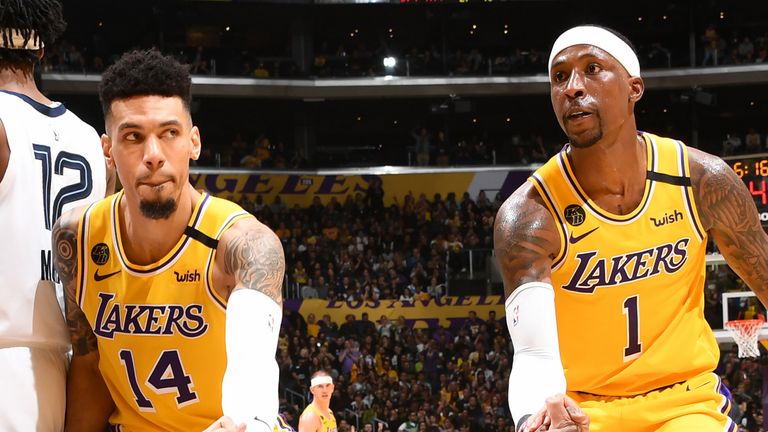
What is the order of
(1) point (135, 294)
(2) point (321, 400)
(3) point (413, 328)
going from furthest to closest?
(3) point (413, 328) < (2) point (321, 400) < (1) point (135, 294)

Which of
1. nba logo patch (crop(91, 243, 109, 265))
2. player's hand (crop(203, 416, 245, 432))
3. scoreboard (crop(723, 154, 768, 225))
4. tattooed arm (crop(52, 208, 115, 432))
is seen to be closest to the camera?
player's hand (crop(203, 416, 245, 432))

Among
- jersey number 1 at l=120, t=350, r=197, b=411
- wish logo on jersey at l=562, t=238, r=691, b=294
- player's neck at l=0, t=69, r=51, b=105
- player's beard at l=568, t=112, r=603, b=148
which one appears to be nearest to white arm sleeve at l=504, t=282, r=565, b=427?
wish logo on jersey at l=562, t=238, r=691, b=294

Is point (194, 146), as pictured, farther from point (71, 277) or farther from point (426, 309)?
point (426, 309)

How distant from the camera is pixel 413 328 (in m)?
22.2

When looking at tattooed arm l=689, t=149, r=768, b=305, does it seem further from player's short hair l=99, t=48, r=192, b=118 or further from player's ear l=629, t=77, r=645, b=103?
player's short hair l=99, t=48, r=192, b=118

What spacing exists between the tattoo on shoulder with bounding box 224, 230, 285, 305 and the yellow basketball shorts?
1.48 m

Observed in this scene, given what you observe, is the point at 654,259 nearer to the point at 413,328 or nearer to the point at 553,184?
the point at 553,184

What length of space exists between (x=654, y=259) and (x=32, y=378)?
2489mm

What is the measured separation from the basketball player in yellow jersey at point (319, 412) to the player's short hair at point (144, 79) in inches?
262

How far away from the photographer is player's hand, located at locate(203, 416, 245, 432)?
2.98m

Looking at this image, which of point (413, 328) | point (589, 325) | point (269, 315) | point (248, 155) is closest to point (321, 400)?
point (589, 325)

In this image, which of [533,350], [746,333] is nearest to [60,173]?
[533,350]

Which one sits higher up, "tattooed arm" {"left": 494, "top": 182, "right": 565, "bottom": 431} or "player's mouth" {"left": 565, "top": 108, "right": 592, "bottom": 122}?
"player's mouth" {"left": 565, "top": 108, "right": 592, "bottom": 122}

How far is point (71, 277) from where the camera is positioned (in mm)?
3809
